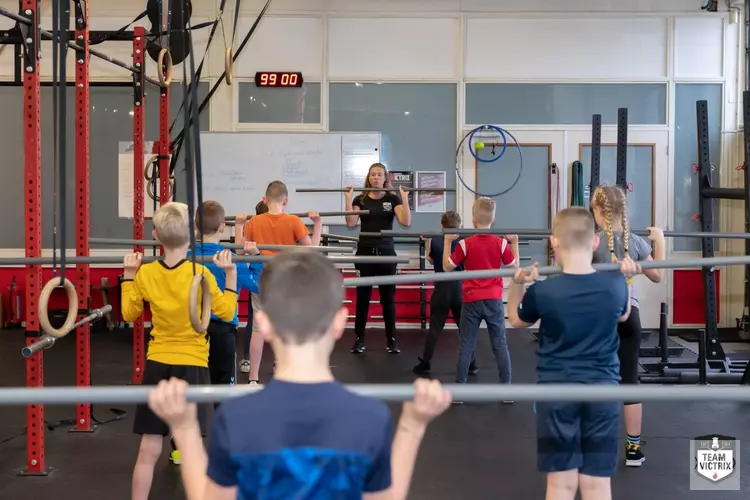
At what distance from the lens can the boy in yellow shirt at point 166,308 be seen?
276cm

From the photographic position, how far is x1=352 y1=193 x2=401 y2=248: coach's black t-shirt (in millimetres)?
6074

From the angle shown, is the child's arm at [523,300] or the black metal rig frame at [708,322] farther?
the black metal rig frame at [708,322]

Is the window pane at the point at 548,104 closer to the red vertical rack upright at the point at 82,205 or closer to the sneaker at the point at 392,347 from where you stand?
the sneaker at the point at 392,347

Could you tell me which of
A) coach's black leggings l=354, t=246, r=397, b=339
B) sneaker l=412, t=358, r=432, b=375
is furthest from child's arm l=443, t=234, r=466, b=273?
coach's black leggings l=354, t=246, r=397, b=339

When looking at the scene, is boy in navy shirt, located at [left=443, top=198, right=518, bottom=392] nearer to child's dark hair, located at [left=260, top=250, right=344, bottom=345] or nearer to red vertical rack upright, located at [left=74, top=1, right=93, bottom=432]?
red vertical rack upright, located at [left=74, top=1, right=93, bottom=432]

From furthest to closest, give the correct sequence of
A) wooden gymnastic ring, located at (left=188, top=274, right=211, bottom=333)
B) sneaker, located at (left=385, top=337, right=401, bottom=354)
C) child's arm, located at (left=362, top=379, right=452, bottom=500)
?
sneaker, located at (left=385, top=337, right=401, bottom=354) < wooden gymnastic ring, located at (left=188, top=274, right=211, bottom=333) < child's arm, located at (left=362, top=379, right=452, bottom=500)

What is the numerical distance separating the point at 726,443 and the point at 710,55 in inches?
184

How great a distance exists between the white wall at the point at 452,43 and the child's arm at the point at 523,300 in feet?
16.5

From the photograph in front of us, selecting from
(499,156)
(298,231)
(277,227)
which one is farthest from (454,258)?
(499,156)

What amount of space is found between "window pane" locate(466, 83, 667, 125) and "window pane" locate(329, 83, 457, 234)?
0.28 metres

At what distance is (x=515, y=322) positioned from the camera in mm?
2621

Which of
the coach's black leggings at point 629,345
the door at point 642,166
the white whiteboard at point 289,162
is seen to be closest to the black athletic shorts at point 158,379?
the coach's black leggings at point 629,345

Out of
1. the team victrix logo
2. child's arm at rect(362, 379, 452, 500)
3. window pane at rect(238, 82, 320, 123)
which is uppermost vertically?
window pane at rect(238, 82, 320, 123)

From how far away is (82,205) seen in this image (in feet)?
13.7
